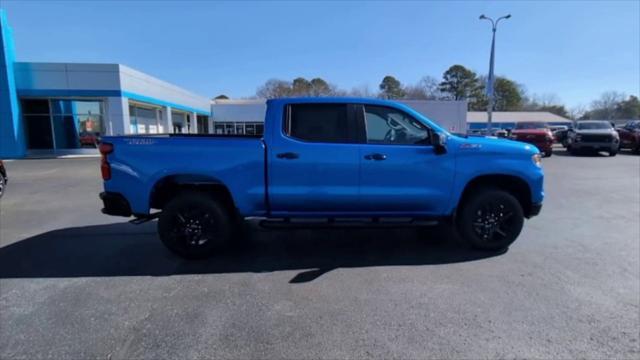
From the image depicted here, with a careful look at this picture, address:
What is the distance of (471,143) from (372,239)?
6.47 feet

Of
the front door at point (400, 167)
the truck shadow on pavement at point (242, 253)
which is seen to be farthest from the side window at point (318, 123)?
the truck shadow on pavement at point (242, 253)

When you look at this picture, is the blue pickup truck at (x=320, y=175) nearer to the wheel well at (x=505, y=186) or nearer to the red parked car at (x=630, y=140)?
the wheel well at (x=505, y=186)

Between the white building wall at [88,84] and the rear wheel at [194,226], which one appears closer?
the rear wheel at [194,226]

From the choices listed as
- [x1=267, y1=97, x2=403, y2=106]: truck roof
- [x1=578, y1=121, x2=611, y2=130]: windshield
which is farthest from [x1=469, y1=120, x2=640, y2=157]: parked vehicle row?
[x1=267, y1=97, x2=403, y2=106]: truck roof

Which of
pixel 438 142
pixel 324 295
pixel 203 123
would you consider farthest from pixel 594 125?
pixel 203 123

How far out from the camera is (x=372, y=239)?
17.8 feet

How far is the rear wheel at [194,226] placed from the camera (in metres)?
4.55

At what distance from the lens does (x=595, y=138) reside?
1900 centimetres

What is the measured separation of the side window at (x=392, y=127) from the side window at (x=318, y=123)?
13.0 inches

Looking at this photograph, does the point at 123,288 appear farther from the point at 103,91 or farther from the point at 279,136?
the point at 103,91

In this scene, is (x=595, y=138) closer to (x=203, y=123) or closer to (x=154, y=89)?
Answer: (x=154, y=89)

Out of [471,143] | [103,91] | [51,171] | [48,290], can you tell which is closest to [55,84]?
[103,91]

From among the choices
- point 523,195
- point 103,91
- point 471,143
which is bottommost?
point 523,195

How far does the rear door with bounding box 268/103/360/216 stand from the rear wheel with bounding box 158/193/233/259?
720 millimetres
